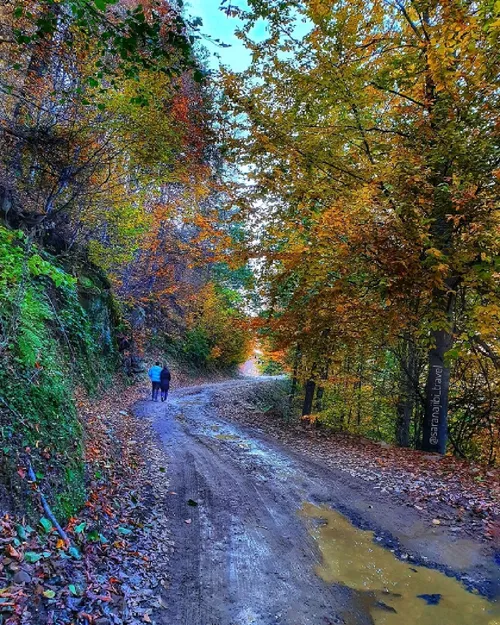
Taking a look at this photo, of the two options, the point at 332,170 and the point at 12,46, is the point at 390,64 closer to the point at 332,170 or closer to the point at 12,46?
the point at 332,170

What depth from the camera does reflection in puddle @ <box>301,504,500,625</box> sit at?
12.0 feet

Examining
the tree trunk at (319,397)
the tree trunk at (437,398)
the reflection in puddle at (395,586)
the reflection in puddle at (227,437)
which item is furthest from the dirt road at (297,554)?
the tree trunk at (319,397)

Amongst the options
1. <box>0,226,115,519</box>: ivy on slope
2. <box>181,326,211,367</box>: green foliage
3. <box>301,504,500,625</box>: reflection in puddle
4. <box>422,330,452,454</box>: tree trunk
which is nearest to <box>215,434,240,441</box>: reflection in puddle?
<box>0,226,115,519</box>: ivy on slope

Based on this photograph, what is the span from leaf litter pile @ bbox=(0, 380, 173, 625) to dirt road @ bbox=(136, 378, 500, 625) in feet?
0.89

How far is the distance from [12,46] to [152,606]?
9360 mm

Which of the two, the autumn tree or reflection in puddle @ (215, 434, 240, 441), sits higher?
the autumn tree

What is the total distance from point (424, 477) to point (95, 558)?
6.10 meters

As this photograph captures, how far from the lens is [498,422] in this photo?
962 centimetres

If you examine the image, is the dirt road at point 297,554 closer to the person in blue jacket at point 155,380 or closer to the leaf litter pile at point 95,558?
the leaf litter pile at point 95,558

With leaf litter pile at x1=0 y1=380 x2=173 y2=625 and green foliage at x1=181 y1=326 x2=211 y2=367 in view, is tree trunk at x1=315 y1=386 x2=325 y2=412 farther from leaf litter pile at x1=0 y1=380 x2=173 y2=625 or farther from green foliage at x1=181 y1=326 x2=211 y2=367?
green foliage at x1=181 y1=326 x2=211 y2=367

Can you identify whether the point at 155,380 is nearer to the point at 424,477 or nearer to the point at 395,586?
the point at 424,477

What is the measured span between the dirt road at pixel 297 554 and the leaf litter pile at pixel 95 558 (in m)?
0.27

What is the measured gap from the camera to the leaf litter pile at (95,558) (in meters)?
3.08

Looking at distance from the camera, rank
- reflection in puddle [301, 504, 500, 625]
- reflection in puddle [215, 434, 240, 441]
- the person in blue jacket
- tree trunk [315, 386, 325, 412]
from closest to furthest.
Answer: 1. reflection in puddle [301, 504, 500, 625]
2. reflection in puddle [215, 434, 240, 441]
3. the person in blue jacket
4. tree trunk [315, 386, 325, 412]
